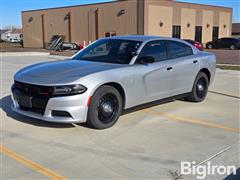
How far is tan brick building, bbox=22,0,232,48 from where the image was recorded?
127 ft

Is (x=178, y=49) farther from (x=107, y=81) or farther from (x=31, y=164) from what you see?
(x=31, y=164)

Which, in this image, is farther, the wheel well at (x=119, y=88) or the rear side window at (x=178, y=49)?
the rear side window at (x=178, y=49)

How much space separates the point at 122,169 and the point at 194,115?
3011 mm

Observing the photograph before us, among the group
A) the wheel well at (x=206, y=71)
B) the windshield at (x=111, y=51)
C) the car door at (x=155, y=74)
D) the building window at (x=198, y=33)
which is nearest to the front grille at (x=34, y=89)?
the windshield at (x=111, y=51)

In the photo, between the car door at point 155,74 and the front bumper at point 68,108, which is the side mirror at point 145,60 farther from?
the front bumper at point 68,108

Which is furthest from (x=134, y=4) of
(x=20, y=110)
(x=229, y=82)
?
(x=20, y=110)

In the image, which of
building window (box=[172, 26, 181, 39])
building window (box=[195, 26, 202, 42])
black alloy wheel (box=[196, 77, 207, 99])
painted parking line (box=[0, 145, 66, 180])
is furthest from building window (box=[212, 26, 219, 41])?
painted parking line (box=[0, 145, 66, 180])

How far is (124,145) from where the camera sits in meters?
4.76

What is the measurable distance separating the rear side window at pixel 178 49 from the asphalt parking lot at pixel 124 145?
117 cm

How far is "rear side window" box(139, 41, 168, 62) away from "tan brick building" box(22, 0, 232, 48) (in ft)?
104

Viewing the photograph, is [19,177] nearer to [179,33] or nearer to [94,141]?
[94,141]

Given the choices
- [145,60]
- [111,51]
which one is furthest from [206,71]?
[111,51]

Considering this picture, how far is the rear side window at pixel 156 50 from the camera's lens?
630 centimetres

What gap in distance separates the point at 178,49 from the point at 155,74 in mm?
1179
